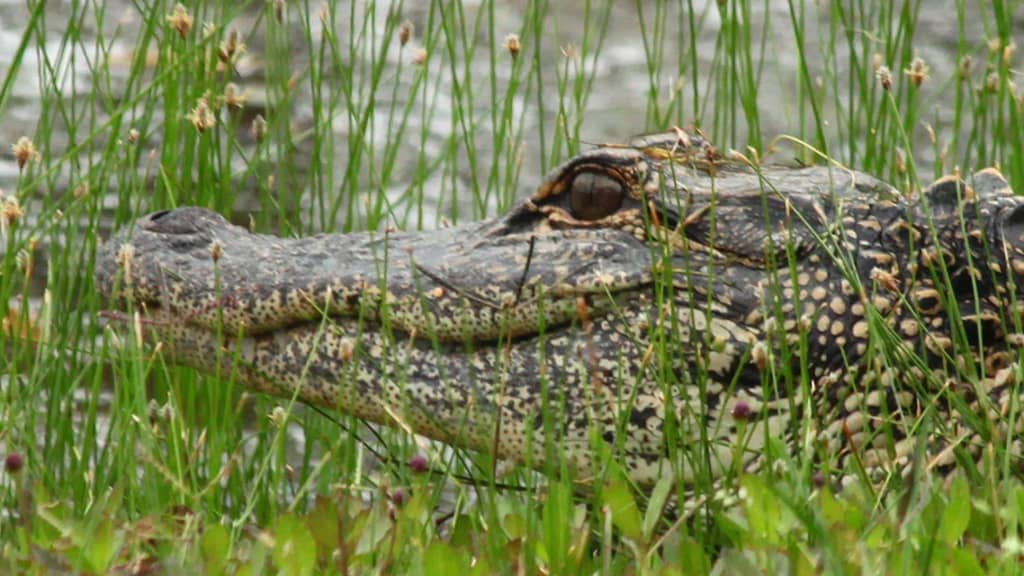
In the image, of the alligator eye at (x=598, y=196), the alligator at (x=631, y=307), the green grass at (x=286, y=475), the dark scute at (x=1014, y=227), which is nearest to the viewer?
the green grass at (x=286, y=475)

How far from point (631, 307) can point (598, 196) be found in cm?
27

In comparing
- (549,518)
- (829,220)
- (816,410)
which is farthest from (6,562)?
(829,220)

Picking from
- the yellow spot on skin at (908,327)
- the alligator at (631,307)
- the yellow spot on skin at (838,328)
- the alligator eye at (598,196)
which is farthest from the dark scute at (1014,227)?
the alligator eye at (598,196)

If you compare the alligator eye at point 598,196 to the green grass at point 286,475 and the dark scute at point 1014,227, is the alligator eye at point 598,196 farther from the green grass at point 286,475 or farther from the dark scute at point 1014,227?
the dark scute at point 1014,227

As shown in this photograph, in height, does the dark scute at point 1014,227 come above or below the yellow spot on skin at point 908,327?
above

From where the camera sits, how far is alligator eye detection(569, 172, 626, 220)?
11.6 ft

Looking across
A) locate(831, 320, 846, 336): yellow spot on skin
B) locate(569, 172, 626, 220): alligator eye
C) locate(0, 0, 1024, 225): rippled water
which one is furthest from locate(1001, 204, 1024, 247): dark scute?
locate(0, 0, 1024, 225): rippled water

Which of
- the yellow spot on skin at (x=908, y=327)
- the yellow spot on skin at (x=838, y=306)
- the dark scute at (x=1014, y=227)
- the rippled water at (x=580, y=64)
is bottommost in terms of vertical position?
the rippled water at (x=580, y=64)

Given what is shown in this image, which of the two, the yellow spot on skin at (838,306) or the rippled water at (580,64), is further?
the rippled water at (580,64)

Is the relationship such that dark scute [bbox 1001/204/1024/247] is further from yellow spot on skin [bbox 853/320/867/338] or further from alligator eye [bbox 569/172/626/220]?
alligator eye [bbox 569/172/626/220]

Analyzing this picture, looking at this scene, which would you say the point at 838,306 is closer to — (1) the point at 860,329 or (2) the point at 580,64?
(1) the point at 860,329

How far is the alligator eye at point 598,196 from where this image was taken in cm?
353

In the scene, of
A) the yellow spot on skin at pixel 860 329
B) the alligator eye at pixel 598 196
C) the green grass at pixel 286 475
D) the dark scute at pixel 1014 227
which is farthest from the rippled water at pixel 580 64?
the yellow spot on skin at pixel 860 329

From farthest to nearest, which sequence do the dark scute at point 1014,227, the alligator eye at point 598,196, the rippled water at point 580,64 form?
the rippled water at point 580,64 < the alligator eye at point 598,196 < the dark scute at point 1014,227
